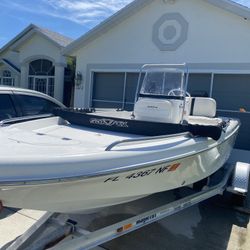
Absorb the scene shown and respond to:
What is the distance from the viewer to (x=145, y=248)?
140 inches

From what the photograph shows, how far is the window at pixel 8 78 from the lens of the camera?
696 inches

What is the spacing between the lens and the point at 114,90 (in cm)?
1057

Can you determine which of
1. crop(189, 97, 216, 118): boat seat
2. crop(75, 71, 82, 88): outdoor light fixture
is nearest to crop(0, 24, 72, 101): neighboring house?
crop(75, 71, 82, 88): outdoor light fixture

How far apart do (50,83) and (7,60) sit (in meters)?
5.00

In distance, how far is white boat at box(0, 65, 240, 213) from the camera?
240cm

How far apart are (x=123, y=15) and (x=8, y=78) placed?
35.3 ft

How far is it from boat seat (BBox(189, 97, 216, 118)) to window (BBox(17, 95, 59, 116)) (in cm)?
293

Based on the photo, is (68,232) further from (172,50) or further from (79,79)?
(79,79)

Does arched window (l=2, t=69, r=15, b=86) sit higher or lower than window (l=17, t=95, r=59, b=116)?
higher

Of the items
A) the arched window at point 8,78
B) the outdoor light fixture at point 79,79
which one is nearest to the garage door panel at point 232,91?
the outdoor light fixture at point 79,79

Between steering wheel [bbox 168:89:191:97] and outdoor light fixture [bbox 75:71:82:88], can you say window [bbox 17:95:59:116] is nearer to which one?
steering wheel [bbox 168:89:191:97]

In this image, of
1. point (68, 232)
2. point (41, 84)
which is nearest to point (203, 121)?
point (68, 232)

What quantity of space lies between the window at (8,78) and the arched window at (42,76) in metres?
2.88

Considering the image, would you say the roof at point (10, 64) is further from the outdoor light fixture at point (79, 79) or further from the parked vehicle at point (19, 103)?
the parked vehicle at point (19, 103)
